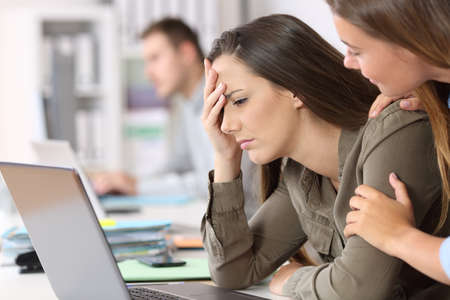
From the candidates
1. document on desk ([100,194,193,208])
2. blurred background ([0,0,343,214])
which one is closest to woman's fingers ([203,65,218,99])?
document on desk ([100,194,193,208])

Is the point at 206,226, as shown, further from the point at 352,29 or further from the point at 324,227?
the point at 352,29

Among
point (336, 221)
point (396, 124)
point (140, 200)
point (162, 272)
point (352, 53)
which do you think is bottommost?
point (140, 200)

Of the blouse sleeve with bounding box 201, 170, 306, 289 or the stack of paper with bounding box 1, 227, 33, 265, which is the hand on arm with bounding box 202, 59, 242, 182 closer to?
the blouse sleeve with bounding box 201, 170, 306, 289

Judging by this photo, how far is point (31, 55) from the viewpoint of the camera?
4.17 m

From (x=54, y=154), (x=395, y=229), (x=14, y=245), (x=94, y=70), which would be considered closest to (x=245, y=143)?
(x=395, y=229)

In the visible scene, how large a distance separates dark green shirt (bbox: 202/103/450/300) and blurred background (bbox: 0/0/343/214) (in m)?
2.78

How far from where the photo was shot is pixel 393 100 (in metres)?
1.21

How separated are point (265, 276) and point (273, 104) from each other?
352mm

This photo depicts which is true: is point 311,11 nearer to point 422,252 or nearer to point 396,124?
point 396,124

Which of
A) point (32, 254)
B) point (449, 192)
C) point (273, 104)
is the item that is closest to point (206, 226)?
point (273, 104)

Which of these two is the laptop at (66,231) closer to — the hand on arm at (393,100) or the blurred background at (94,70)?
the hand on arm at (393,100)

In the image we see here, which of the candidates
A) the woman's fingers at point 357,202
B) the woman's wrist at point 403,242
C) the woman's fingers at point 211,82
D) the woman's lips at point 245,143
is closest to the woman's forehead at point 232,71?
the woman's fingers at point 211,82

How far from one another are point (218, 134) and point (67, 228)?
53 centimetres

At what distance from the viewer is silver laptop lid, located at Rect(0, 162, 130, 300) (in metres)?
0.97
